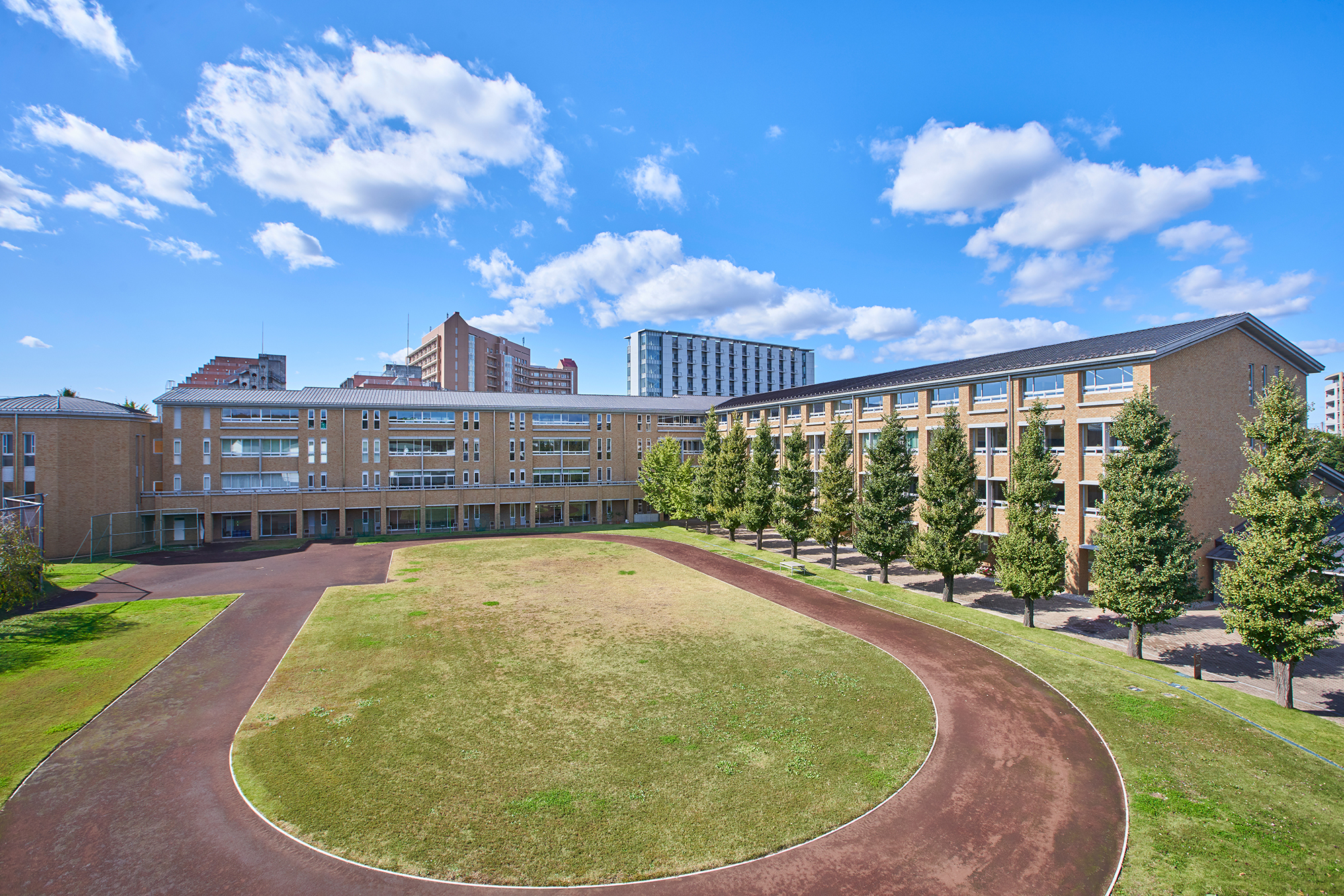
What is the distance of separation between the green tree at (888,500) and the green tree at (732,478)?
55.3ft

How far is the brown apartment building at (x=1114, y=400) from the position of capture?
1246 inches

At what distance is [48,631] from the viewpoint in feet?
82.0

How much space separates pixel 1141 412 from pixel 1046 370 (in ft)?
42.0

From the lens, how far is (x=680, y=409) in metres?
73.6

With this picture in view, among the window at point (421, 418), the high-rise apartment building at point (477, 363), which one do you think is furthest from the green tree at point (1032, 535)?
the high-rise apartment building at point (477, 363)

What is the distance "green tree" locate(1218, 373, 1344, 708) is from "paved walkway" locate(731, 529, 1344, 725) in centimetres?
218

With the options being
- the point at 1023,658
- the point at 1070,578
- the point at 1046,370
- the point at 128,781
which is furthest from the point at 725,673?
the point at 1046,370

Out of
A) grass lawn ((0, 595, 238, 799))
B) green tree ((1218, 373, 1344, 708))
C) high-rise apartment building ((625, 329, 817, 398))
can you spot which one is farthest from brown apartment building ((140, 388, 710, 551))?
high-rise apartment building ((625, 329, 817, 398))

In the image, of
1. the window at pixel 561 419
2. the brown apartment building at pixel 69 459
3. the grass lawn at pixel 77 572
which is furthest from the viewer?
the window at pixel 561 419

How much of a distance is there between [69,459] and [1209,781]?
69903 mm

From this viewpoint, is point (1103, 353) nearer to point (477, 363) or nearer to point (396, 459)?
point (396, 459)

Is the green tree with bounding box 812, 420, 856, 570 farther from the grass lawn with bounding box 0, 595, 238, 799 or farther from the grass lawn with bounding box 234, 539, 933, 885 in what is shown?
the grass lawn with bounding box 0, 595, 238, 799

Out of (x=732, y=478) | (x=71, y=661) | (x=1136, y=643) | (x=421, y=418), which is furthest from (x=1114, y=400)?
(x=421, y=418)

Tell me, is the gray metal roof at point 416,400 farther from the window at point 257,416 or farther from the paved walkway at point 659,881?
the paved walkway at point 659,881
